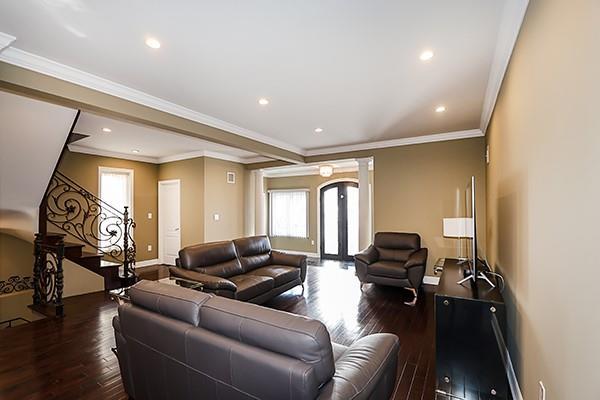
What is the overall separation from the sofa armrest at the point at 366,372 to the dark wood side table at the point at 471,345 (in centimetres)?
65

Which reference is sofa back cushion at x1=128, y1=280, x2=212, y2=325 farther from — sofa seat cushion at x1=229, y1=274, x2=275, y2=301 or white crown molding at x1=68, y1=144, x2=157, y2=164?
white crown molding at x1=68, y1=144, x2=157, y2=164

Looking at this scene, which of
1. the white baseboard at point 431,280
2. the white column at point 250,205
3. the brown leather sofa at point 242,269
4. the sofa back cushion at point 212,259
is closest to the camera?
the brown leather sofa at point 242,269

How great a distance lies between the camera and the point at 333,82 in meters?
2.96

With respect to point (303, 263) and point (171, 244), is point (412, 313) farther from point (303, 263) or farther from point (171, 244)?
point (171, 244)

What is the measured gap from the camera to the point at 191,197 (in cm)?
655

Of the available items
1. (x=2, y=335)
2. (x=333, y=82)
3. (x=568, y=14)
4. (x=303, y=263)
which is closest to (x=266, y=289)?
(x=303, y=263)

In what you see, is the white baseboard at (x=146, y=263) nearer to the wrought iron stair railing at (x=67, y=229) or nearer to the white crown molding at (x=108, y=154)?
the wrought iron stair railing at (x=67, y=229)

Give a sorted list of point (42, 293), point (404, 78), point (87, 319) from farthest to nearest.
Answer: point (42, 293) → point (87, 319) → point (404, 78)

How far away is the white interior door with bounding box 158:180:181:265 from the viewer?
22.5 ft

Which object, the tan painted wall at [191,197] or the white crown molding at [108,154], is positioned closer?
the white crown molding at [108,154]

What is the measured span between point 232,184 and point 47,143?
396 centimetres

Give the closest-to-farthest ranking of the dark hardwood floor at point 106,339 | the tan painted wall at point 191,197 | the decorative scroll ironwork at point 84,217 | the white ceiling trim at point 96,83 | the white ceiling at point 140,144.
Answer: the dark hardwood floor at point 106,339 → the white ceiling trim at point 96,83 → the white ceiling at point 140,144 → the decorative scroll ironwork at point 84,217 → the tan painted wall at point 191,197

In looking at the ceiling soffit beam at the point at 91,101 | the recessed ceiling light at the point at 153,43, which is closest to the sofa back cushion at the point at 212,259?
the ceiling soffit beam at the point at 91,101

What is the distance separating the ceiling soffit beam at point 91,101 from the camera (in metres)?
2.37
